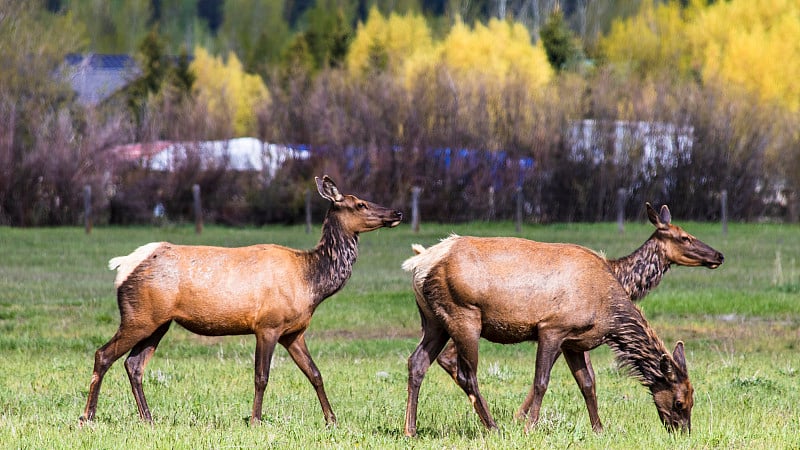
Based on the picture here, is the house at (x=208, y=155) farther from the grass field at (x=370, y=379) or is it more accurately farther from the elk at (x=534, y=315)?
the elk at (x=534, y=315)

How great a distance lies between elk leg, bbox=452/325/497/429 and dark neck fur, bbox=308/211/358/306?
4.12ft

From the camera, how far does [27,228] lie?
1507 inches

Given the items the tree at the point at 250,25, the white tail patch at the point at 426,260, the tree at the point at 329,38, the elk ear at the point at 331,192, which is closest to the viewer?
the white tail patch at the point at 426,260

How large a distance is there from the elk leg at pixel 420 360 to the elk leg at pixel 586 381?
937mm

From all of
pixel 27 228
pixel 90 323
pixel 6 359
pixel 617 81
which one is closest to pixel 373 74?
pixel 617 81

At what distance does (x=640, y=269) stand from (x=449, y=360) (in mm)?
1659

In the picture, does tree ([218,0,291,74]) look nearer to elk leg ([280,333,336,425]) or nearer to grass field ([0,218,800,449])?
grass field ([0,218,800,449])

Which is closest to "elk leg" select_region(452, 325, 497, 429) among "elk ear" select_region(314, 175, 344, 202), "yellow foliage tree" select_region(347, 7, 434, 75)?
"elk ear" select_region(314, 175, 344, 202)

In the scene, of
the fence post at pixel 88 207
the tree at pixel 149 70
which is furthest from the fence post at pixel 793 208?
the tree at pixel 149 70

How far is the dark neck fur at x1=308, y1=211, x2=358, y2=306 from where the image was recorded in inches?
393

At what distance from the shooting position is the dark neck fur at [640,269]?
10133 millimetres

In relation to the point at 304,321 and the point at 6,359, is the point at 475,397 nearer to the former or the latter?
the point at 304,321

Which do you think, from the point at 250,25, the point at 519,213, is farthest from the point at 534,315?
the point at 250,25

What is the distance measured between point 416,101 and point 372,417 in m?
35.3
